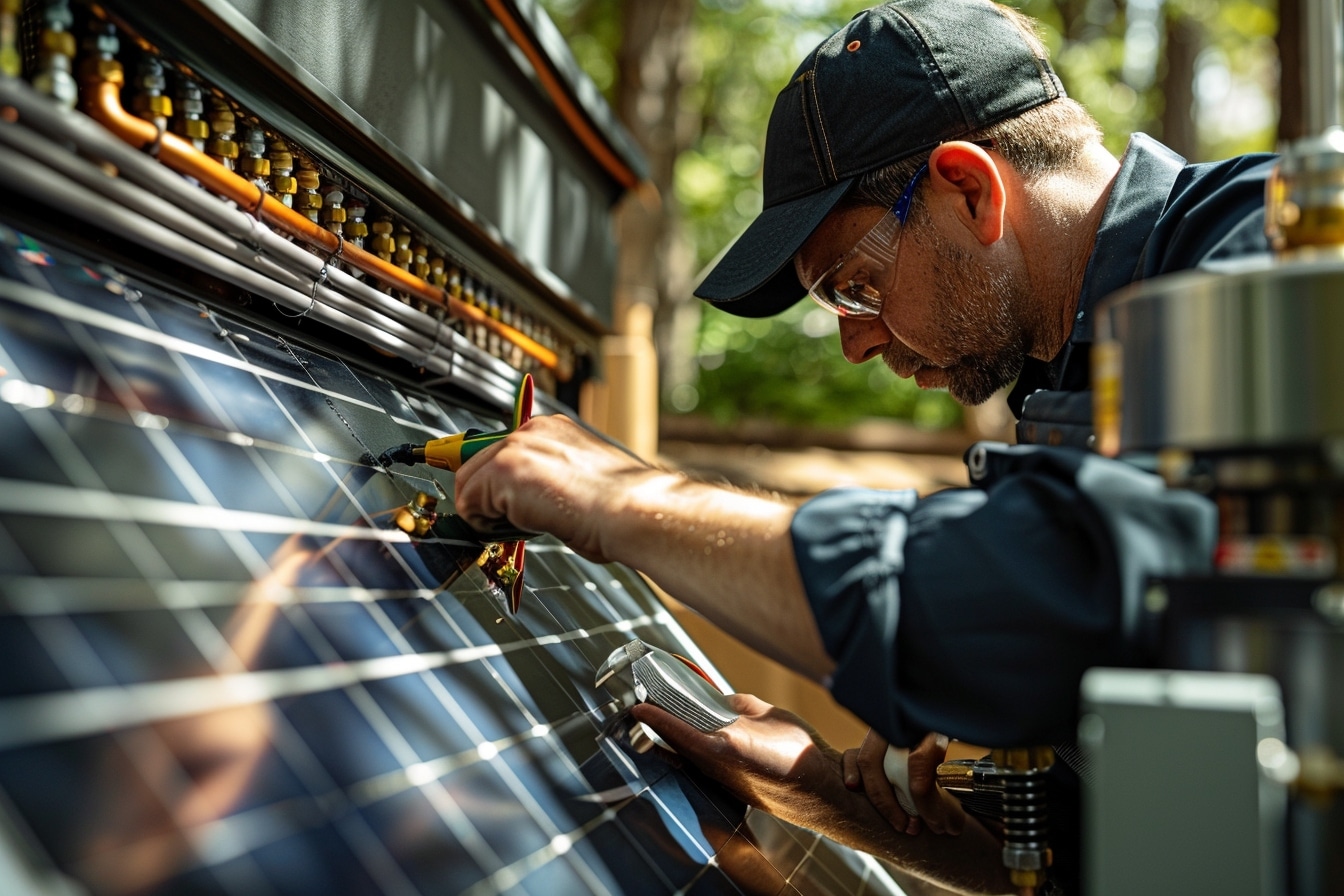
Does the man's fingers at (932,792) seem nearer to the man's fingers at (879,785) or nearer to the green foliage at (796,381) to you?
the man's fingers at (879,785)

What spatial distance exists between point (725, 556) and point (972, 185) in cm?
92

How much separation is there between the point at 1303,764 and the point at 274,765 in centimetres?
68

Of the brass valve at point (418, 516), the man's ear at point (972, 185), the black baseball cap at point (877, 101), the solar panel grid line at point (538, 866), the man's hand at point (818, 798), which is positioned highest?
the black baseball cap at point (877, 101)

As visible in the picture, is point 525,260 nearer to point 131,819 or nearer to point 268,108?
point 268,108

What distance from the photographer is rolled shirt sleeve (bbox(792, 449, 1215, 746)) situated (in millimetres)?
878

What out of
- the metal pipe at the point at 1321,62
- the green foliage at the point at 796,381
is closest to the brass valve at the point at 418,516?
the metal pipe at the point at 1321,62

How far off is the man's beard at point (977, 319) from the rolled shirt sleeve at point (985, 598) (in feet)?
2.75

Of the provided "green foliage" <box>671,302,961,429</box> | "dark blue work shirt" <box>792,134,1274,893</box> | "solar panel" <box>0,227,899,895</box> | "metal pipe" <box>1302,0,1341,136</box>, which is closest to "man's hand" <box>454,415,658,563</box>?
"solar panel" <box>0,227,899,895</box>

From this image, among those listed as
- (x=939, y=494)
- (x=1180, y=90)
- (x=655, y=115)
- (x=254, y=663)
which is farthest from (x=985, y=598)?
(x=1180, y=90)

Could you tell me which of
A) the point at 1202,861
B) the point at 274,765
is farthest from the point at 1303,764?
the point at 274,765

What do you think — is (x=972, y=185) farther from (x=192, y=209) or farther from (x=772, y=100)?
(x=772, y=100)

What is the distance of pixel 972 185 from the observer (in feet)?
5.50

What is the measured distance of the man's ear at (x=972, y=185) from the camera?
164cm

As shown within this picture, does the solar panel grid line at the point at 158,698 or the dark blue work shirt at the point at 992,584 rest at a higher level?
the dark blue work shirt at the point at 992,584
